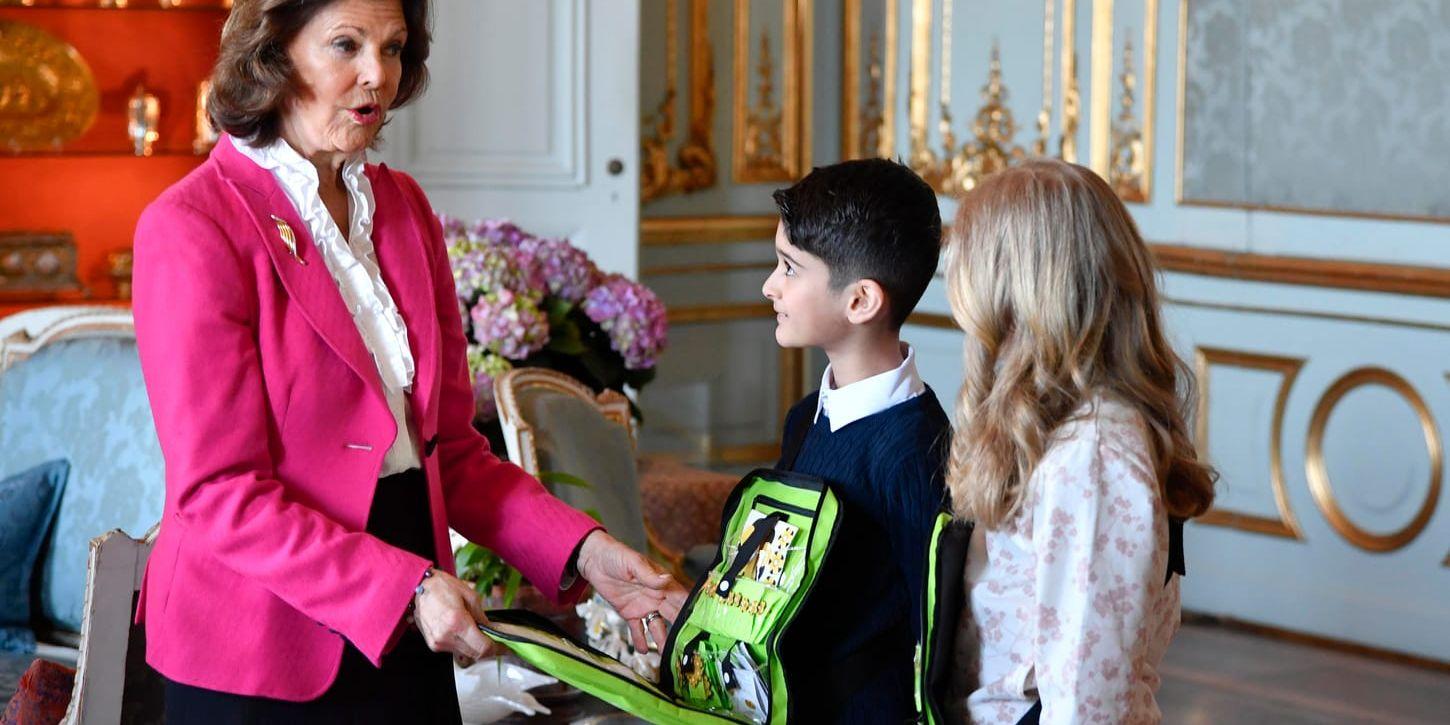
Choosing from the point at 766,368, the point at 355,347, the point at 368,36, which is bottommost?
the point at 766,368

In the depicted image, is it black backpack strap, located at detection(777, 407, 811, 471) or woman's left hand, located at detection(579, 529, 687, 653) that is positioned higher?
black backpack strap, located at detection(777, 407, 811, 471)

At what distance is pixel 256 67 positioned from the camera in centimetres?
145

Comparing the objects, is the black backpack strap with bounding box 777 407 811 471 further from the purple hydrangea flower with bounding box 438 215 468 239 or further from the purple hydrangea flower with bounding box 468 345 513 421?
the purple hydrangea flower with bounding box 438 215 468 239

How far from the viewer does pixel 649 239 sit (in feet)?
19.7

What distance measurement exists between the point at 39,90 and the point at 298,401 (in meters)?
3.49

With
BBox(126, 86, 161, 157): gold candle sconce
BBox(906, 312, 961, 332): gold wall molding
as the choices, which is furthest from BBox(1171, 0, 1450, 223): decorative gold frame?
BBox(126, 86, 161, 157): gold candle sconce

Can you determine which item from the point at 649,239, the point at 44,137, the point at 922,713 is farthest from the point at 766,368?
the point at 922,713

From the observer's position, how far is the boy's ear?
5.11ft

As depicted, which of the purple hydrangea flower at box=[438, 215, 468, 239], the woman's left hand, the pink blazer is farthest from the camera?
the purple hydrangea flower at box=[438, 215, 468, 239]

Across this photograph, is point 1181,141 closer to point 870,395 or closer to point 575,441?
point 575,441

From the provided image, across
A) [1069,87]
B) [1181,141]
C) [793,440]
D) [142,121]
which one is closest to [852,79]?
[1069,87]

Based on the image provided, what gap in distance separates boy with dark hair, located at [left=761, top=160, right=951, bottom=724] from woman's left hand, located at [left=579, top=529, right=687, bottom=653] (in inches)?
6.4

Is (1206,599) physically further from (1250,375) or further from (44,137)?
(44,137)

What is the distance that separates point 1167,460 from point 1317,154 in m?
3.23
